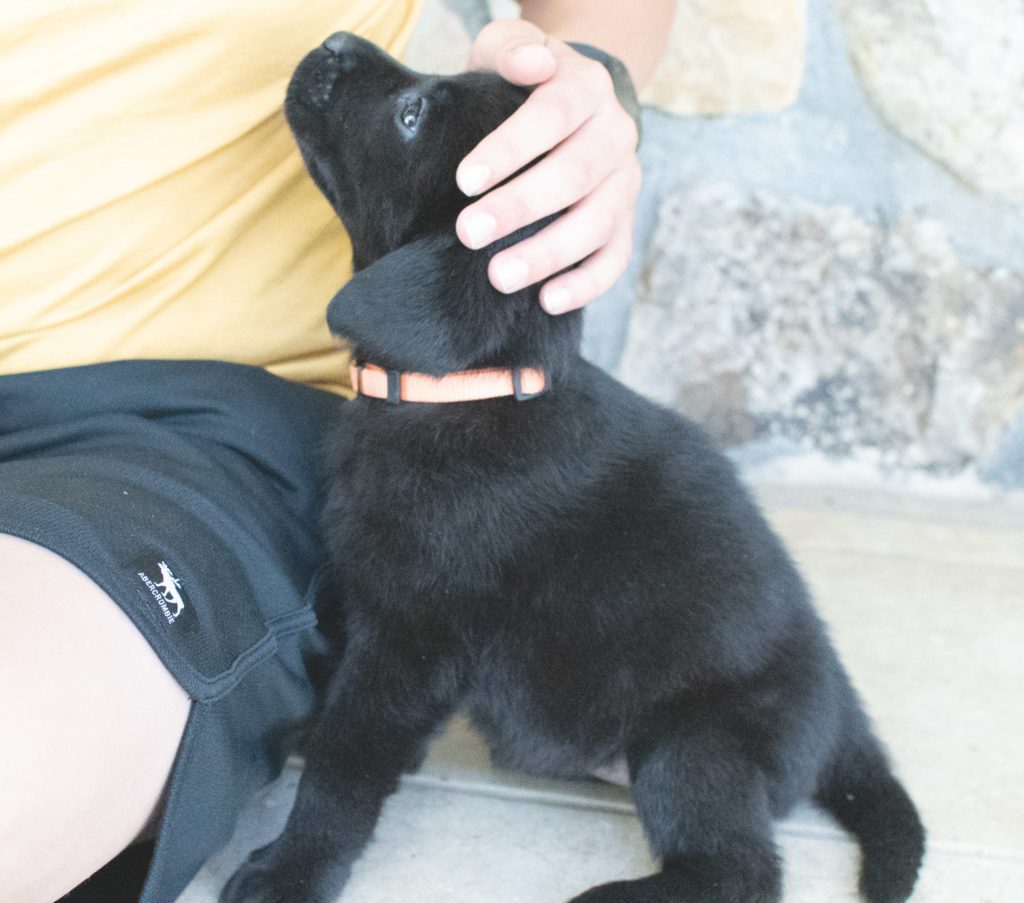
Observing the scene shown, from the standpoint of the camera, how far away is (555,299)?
1.10 m

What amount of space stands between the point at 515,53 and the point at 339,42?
0.18 m

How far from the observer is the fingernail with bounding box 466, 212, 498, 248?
40.3 inches

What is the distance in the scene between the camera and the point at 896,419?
76.9 inches

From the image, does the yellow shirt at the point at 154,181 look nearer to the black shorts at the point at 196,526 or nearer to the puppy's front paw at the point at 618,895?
the black shorts at the point at 196,526

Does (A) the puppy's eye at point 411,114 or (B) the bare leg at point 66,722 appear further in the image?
(A) the puppy's eye at point 411,114

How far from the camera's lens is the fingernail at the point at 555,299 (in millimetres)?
1101

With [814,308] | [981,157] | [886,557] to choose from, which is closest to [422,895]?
[886,557]

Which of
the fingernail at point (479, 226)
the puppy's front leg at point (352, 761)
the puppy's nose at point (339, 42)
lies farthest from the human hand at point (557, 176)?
the puppy's front leg at point (352, 761)

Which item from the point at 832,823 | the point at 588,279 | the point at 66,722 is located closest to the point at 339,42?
the point at 588,279

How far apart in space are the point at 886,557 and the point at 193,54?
1.24m

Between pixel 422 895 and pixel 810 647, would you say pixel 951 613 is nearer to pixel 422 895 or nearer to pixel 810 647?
pixel 810 647

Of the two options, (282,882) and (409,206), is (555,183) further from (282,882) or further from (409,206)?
(282,882)

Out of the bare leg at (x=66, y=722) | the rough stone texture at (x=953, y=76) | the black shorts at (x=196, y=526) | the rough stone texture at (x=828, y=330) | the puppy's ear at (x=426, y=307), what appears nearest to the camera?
the bare leg at (x=66, y=722)

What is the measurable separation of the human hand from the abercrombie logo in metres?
0.38
